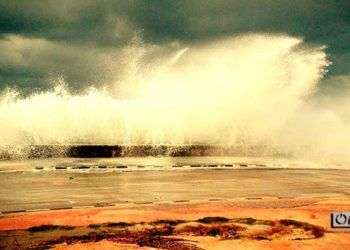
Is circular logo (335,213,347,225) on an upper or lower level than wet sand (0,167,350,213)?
lower

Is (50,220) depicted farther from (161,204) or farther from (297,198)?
(297,198)

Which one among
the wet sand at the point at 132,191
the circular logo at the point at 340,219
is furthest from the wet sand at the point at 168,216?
the circular logo at the point at 340,219

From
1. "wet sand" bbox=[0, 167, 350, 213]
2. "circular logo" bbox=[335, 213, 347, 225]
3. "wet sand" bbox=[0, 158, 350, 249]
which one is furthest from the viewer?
"wet sand" bbox=[0, 167, 350, 213]

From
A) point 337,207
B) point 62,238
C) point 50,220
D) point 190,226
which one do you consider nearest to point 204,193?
point 337,207

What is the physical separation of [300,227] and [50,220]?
8.07m

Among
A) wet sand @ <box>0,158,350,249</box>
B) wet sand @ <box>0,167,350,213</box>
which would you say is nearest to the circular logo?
wet sand @ <box>0,158,350,249</box>

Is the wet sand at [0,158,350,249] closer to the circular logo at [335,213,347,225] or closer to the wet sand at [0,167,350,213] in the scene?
the wet sand at [0,167,350,213]

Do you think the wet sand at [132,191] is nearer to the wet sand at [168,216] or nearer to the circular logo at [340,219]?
the wet sand at [168,216]

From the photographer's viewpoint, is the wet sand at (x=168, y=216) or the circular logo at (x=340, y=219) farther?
the circular logo at (x=340, y=219)

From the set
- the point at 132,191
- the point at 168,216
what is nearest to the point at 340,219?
the point at 168,216

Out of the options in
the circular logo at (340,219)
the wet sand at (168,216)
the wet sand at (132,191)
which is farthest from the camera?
the wet sand at (132,191)

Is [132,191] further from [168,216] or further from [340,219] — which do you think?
[340,219]

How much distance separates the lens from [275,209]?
1612cm

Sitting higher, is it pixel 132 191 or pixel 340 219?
pixel 132 191
